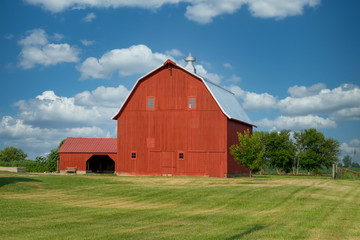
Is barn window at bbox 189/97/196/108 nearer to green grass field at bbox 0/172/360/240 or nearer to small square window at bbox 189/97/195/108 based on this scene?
small square window at bbox 189/97/195/108

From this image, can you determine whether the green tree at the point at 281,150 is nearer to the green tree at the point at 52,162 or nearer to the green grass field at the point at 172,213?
the green tree at the point at 52,162

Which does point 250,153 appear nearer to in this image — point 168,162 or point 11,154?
point 168,162

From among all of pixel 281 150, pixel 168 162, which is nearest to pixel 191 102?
pixel 168 162

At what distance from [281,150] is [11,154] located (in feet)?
192

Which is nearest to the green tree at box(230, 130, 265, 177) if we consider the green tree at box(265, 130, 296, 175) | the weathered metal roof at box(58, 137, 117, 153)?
the weathered metal roof at box(58, 137, 117, 153)

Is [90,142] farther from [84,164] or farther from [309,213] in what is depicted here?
[309,213]

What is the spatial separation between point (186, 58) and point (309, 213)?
107 ft

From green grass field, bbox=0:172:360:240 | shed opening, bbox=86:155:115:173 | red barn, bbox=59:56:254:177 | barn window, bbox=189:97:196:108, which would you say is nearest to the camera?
green grass field, bbox=0:172:360:240

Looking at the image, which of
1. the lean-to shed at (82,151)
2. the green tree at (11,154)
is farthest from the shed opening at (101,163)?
the green tree at (11,154)

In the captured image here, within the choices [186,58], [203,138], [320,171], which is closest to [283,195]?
[203,138]

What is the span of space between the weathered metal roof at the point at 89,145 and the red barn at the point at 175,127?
8.21 meters

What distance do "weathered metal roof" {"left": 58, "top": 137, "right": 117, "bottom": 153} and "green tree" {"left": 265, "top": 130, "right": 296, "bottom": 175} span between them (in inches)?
829

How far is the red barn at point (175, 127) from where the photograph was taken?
39.9 m

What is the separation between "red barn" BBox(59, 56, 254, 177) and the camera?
131 ft
